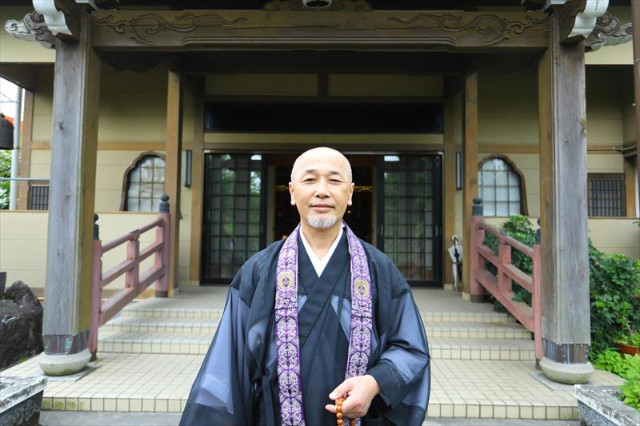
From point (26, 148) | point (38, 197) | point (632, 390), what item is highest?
point (26, 148)

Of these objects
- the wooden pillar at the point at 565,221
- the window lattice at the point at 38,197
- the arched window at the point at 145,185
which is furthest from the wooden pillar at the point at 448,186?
the window lattice at the point at 38,197

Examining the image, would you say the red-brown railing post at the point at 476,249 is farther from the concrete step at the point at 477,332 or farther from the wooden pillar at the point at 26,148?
the wooden pillar at the point at 26,148

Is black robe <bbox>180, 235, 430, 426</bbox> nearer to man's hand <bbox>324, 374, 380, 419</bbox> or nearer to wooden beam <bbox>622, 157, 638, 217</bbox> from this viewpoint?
man's hand <bbox>324, 374, 380, 419</bbox>

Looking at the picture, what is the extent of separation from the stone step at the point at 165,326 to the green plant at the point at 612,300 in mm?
3922

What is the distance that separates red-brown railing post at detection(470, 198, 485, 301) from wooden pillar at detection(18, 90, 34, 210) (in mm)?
6946

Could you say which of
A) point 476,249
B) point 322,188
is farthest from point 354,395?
point 476,249

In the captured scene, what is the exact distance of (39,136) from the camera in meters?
6.95

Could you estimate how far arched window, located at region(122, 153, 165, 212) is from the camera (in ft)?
22.7

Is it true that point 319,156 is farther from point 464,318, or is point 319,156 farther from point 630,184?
point 630,184

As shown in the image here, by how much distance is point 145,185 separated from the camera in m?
6.96

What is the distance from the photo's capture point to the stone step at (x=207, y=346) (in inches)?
159

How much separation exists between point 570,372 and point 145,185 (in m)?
6.39

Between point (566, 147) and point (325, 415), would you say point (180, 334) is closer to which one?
point (325, 415)

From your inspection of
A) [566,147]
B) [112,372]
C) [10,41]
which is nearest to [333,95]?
[566,147]
